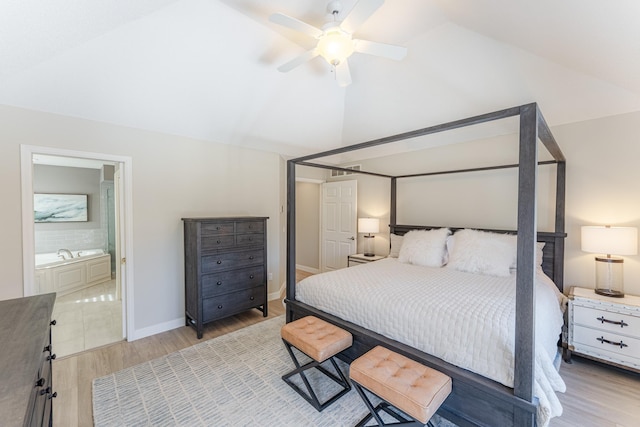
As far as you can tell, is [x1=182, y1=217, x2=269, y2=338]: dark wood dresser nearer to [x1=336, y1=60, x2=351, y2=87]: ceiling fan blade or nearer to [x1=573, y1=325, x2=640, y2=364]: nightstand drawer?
[x1=336, y1=60, x2=351, y2=87]: ceiling fan blade

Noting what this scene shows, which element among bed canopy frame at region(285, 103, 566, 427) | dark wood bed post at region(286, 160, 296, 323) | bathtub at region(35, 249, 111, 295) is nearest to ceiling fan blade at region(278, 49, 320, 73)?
bed canopy frame at region(285, 103, 566, 427)

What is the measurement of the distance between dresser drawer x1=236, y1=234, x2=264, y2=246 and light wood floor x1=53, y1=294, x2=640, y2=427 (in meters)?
1.12

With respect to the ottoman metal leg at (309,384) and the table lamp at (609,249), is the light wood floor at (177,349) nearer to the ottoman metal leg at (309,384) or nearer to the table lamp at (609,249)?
the table lamp at (609,249)

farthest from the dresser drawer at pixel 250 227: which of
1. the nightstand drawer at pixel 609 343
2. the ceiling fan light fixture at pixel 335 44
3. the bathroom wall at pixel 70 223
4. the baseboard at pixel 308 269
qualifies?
the bathroom wall at pixel 70 223

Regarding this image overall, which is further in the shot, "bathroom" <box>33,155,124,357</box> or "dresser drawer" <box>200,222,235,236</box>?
"bathroom" <box>33,155,124,357</box>

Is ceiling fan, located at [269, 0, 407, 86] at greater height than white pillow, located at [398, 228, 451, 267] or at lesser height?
greater

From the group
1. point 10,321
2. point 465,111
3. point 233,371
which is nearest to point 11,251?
point 10,321

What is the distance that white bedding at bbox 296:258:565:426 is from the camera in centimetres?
156

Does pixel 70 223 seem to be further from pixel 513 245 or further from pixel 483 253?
pixel 513 245

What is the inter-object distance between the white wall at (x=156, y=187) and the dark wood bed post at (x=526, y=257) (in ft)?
11.1

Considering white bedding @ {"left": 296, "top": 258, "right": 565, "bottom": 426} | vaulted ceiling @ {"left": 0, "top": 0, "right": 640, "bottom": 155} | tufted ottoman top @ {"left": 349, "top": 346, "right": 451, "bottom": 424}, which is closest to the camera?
tufted ottoman top @ {"left": 349, "top": 346, "right": 451, "bottom": 424}

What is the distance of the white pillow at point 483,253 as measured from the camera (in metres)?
2.88

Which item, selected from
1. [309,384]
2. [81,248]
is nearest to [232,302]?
[309,384]

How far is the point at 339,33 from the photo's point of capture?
1.90 m
